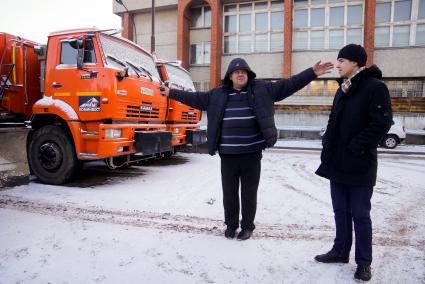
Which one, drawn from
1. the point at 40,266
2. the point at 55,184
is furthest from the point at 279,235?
the point at 55,184

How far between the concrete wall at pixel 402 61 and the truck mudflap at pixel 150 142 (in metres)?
20.1

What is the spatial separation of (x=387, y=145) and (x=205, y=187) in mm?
12036

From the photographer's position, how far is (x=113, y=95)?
5344 mm

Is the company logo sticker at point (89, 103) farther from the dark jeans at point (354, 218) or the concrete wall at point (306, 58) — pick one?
the concrete wall at point (306, 58)

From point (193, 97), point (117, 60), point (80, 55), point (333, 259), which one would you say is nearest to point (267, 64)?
point (117, 60)

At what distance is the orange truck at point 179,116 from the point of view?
7.73m

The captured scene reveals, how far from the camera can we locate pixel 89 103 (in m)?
5.45

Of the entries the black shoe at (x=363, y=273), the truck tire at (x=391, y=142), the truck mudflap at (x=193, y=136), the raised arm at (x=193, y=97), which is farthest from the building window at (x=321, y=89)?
the black shoe at (x=363, y=273)

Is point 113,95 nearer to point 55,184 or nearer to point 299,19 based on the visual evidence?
point 55,184

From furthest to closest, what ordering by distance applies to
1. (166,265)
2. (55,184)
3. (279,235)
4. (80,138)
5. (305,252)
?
(55,184)
(80,138)
(279,235)
(305,252)
(166,265)

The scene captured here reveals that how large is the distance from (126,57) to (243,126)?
3.73m

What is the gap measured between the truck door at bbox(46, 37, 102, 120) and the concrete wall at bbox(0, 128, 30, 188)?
895 millimetres

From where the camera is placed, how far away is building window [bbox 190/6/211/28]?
25922 mm

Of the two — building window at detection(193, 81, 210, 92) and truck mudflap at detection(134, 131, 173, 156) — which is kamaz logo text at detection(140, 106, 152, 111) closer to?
truck mudflap at detection(134, 131, 173, 156)
